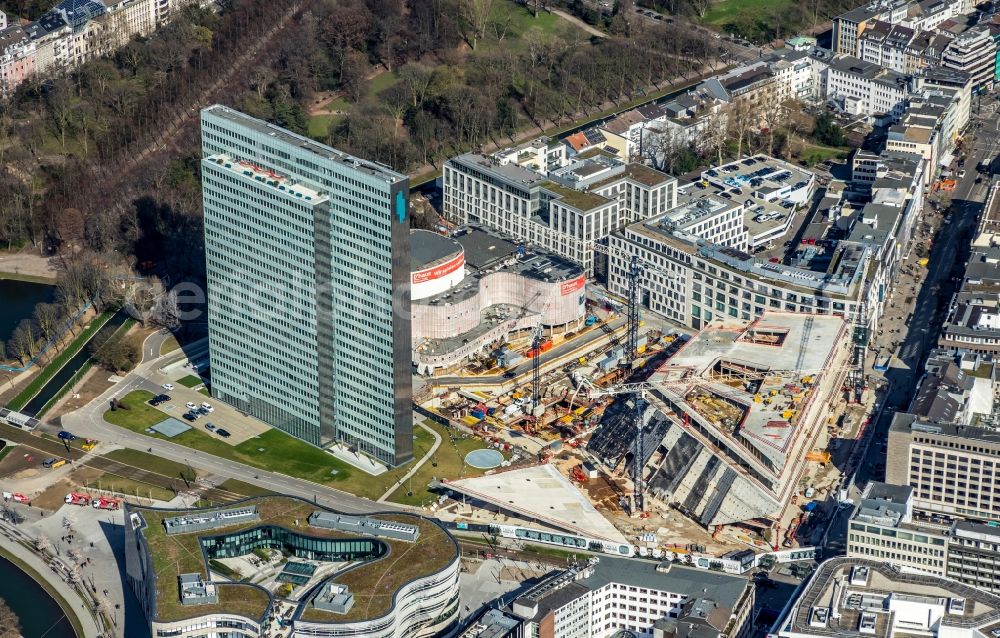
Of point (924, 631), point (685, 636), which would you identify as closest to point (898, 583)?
point (924, 631)

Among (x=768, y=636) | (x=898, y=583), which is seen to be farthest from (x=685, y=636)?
(x=898, y=583)

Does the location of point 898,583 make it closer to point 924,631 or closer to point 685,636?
point 924,631

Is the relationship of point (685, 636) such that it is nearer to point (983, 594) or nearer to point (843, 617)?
point (843, 617)

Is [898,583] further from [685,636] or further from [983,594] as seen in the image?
[685,636]

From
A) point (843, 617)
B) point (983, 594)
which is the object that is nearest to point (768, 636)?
point (843, 617)
